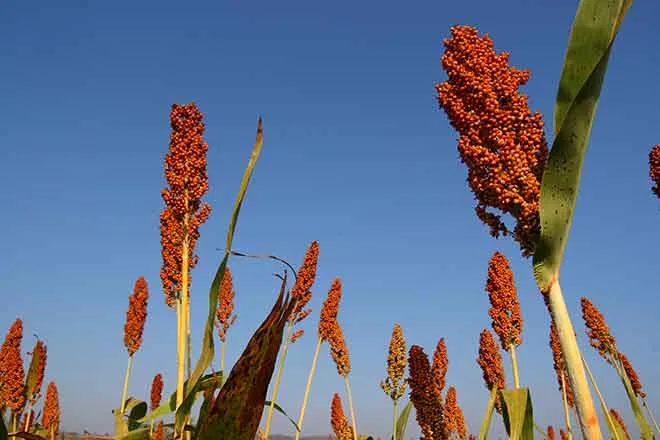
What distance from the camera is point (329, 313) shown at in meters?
8.80

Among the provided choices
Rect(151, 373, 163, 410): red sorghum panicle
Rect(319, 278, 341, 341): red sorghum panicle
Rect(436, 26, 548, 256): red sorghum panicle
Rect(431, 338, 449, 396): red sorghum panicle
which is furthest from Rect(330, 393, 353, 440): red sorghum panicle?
Rect(436, 26, 548, 256): red sorghum panicle

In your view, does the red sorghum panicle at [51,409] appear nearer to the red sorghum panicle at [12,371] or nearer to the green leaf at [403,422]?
the red sorghum panicle at [12,371]

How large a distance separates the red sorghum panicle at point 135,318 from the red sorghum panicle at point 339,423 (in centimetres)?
361

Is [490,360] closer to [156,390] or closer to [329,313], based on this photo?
[329,313]

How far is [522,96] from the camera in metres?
2.13

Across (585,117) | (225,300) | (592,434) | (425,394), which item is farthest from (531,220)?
(225,300)

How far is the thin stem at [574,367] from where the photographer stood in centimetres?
121

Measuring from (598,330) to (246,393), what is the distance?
8.20 meters

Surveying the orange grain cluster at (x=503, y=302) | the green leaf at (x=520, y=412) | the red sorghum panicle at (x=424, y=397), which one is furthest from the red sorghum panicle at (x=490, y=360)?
the green leaf at (x=520, y=412)

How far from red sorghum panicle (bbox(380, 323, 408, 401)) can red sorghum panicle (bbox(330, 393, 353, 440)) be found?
167cm

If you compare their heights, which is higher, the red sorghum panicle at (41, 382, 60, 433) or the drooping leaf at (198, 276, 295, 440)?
the red sorghum panicle at (41, 382, 60, 433)

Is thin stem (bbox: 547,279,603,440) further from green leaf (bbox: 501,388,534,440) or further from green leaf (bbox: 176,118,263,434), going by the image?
green leaf (bbox: 501,388,534,440)

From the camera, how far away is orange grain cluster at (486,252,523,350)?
6805 mm

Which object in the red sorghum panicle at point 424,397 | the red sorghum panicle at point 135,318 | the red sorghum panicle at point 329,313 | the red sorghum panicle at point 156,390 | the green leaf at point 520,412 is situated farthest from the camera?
the red sorghum panicle at point 156,390
